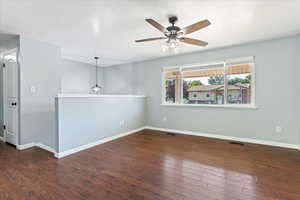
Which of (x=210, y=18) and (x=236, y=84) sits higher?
(x=210, y=18)

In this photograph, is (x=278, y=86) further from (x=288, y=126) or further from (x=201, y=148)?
(x=201, y=148)

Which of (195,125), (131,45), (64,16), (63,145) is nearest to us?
(64,16)

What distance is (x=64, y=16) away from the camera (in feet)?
7.18

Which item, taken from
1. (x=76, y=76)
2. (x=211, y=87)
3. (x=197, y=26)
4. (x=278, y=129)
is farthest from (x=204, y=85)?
(x=76, y=76)

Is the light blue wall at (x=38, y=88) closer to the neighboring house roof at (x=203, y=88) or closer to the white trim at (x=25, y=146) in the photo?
the white trim at (x=25, y=146)

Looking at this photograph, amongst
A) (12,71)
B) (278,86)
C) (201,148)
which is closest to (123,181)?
(201,148)

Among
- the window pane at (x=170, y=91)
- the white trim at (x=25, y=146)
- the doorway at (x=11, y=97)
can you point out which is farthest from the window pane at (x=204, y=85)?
the doorway at (x=11, y=97)

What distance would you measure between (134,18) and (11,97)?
3145 mm

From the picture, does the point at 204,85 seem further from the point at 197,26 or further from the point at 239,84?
the point at 197,26

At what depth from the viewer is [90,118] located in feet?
10.1

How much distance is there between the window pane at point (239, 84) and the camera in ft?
11.4

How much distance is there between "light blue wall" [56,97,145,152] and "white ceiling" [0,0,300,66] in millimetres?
1306

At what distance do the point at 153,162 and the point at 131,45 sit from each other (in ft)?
8.64

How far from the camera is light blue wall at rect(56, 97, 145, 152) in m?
2.62
